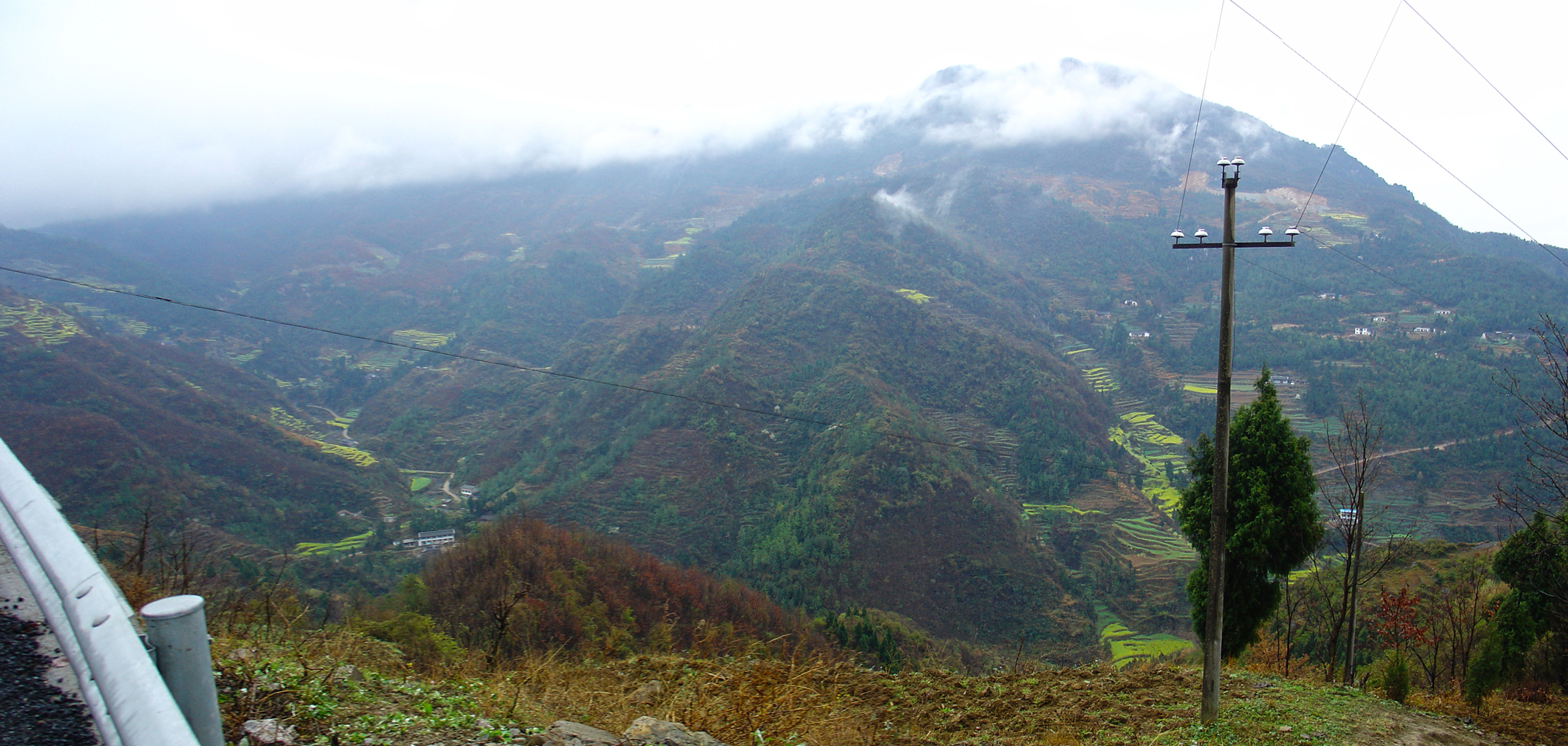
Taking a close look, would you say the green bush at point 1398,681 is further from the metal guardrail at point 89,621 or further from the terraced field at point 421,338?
the terraced field at point 421,338

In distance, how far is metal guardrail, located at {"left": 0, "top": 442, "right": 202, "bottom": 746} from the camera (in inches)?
53.7

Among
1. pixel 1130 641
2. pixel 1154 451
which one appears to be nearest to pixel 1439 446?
pixel 1154 451

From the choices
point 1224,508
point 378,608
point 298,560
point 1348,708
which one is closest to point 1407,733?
point 1348,708

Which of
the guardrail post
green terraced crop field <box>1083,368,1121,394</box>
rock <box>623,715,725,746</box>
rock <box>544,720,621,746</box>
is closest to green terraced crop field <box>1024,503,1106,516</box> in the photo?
green terraced crop field <box>1083,368,1121,394</box>

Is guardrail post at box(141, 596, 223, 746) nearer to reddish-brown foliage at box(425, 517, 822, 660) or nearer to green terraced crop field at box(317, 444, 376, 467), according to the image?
reddish-brown foliage at box(425, 517, 822, 660)

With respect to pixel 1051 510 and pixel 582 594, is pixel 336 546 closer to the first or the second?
pixel 582 594

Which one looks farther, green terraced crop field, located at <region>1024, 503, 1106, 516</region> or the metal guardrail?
green terraced crop field, located at <region>1024, 503, 1106, 516</region>

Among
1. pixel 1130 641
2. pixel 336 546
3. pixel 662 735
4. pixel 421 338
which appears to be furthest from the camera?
pixel 421 338

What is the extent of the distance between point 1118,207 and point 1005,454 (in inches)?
4261

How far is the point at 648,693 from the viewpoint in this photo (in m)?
7.50

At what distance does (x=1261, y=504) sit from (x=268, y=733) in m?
15.3

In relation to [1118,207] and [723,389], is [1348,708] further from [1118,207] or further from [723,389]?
[1118,207]

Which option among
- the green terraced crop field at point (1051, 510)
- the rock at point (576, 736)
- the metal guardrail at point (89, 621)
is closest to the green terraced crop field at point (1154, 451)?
the green terraced crop field at point (1051, 510)

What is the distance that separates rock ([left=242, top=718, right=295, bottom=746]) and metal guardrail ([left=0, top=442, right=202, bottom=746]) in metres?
2.20
